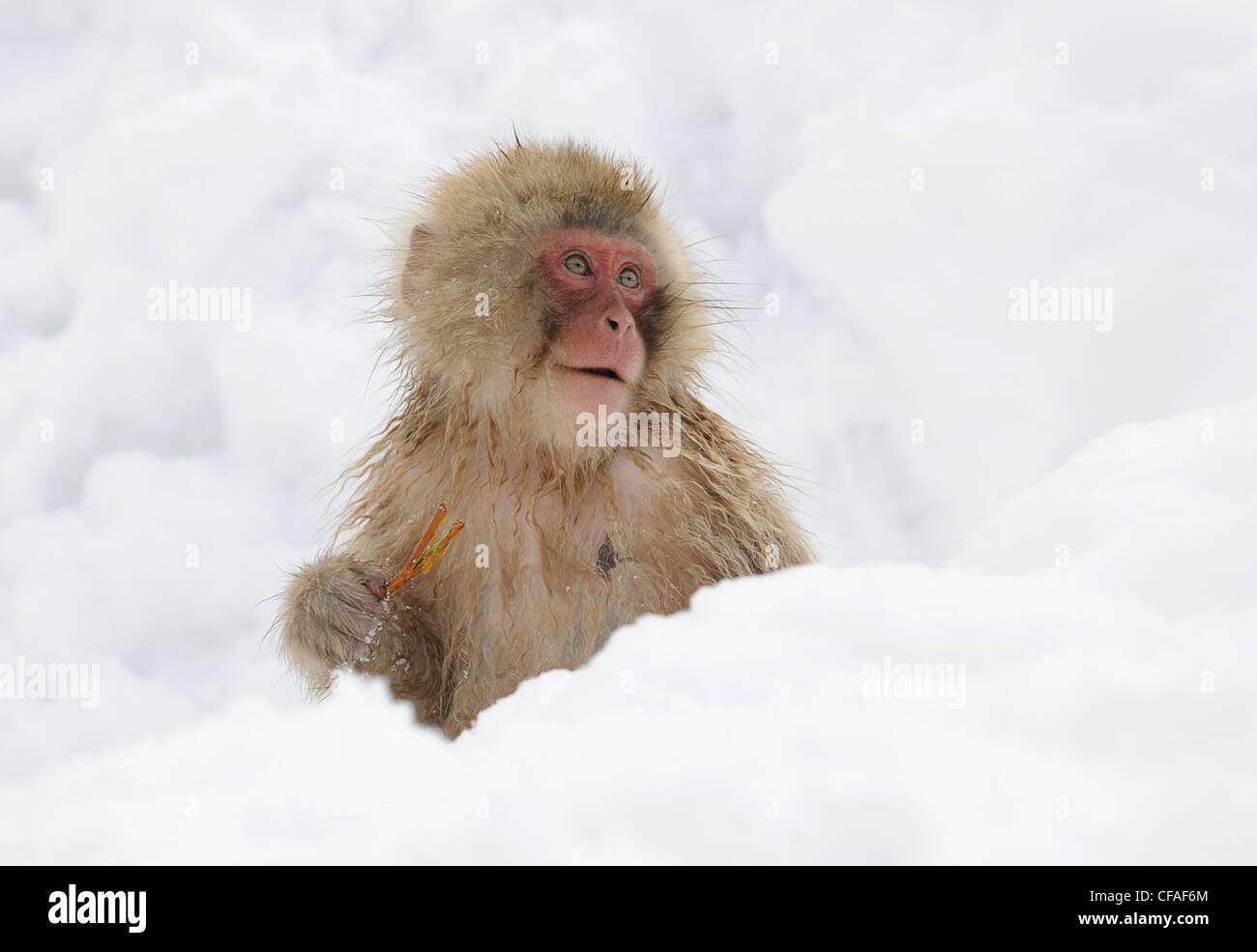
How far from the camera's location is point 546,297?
3.76 metres

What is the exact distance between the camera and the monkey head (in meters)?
3.74

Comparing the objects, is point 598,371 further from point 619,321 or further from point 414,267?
point 414,267

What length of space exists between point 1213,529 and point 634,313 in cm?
213

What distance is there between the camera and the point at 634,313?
3.98 m

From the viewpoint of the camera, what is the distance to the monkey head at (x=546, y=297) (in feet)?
12.3

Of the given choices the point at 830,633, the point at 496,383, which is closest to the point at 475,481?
the point at 496,383

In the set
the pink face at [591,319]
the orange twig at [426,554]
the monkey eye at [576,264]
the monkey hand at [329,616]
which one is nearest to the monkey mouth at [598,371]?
the pink face at [591,319]

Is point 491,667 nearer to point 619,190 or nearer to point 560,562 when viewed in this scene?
point 560,562

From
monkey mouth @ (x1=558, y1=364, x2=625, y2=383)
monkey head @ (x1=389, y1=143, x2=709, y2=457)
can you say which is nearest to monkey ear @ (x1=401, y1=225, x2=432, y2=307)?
monkey head @ (x1=389, y1=143, x2=709, y2=457)

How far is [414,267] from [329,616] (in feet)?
4.07

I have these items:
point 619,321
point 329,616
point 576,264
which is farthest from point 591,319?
point 329,616

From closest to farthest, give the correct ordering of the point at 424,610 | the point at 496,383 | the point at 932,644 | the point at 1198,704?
the point at 1198,704
the point at 932,644
the point at 496,383
the point at 424,610

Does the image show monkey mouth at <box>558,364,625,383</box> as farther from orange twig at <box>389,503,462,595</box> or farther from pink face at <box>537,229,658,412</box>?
orange twig at <box>389,503,462,595</box>

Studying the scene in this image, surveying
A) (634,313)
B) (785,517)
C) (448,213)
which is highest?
(448,213)
